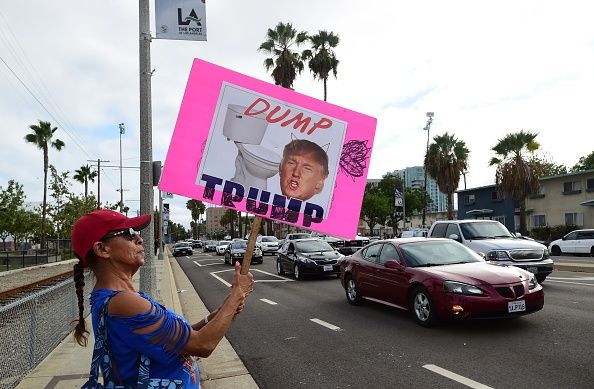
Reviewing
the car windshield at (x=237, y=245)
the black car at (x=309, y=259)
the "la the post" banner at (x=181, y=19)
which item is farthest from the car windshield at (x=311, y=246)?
the "la the post" banner at (x=181, y=19)

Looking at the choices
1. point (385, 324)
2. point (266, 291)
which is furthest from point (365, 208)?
point (385, 324)

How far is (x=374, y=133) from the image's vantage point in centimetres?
323

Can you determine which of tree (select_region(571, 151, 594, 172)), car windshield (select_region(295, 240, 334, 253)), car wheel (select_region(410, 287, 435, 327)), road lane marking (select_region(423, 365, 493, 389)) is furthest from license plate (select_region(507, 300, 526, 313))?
tree (select_region(571, 151, 594, 172))

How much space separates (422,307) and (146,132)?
5.23 meters

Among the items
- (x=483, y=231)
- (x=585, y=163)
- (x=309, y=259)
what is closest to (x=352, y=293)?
(x=483, y=231)

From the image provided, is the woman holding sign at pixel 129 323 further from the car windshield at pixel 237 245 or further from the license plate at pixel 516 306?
the car windshield at pixel 237 245

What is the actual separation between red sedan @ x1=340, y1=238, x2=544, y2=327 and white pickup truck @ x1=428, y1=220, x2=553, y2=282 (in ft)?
10.1

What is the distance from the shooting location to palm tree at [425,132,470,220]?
42.4 meters

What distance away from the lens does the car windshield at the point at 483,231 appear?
13.0m

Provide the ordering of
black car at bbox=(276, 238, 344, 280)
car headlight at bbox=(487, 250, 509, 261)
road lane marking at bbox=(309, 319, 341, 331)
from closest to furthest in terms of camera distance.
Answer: road lane marking at bbox=(309, 319, 341, 331), car headlight at bbox=(487, 250, 509, 261), black car at bbox=(276, 238, 344, 280)

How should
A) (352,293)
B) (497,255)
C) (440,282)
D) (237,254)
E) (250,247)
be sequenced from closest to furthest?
1. (250,247)
2. (440,282)
3. (352,293)
4. (497,255)
5. (237,254)

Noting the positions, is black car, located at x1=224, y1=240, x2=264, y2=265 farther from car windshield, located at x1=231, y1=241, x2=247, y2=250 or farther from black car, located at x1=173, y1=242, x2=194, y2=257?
black car, located at x1=173, y1=242, x2=194, y2=257

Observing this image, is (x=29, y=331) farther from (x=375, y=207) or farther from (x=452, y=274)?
(x=375, y=207)

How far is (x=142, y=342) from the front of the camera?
6.62 feet
